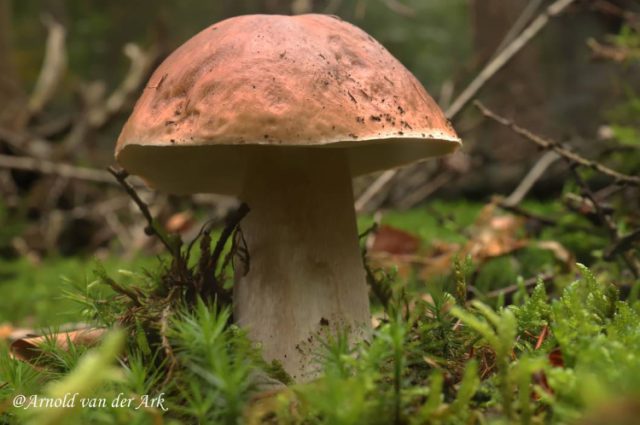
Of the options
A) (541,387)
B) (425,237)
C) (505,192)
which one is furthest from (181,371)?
(505,192)

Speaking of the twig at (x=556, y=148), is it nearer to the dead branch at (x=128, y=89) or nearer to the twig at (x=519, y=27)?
the twig at (x=519, y=27)

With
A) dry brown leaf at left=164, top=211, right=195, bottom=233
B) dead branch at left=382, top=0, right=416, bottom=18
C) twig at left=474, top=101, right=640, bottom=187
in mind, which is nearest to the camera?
twig at left=474, top=101, right=640, bottom=187

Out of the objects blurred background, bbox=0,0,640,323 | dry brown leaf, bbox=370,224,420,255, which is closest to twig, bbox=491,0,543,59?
blurred background, bbox=0,0,640,323

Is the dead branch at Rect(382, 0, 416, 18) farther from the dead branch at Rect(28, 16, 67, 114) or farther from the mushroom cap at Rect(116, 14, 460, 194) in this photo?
the dead branch at Rect(28, 16, 67, 114)

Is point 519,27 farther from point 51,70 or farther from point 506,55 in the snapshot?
point 51,70

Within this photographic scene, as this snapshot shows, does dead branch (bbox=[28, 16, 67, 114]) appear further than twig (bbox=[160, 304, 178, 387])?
Yes

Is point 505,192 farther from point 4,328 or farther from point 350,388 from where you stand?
point 350,388

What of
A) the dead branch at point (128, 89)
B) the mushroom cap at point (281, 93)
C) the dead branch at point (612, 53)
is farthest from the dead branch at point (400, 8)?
the dead branch at point (128, 89)
